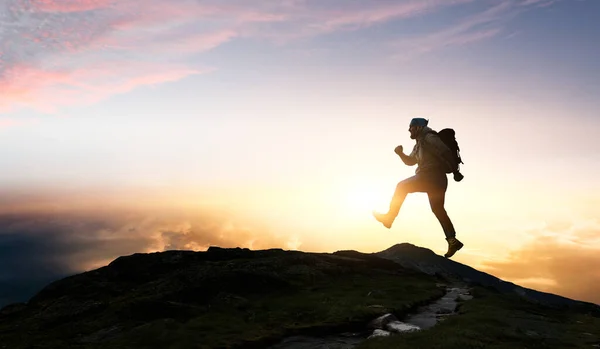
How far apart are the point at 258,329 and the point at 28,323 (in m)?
30.4

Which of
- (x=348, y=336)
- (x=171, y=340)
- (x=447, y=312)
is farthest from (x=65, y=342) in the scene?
(x=447, y=312)

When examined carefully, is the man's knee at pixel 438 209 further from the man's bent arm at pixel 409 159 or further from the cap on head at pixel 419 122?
the cap on head at pixel 419 122

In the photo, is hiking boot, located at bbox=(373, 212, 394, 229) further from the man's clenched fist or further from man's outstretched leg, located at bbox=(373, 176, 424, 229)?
the man's clenched fist

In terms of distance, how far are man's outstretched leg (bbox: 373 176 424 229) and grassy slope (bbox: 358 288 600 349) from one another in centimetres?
1336

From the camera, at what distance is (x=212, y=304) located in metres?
43.2

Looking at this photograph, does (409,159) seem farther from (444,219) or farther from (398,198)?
(444,219)

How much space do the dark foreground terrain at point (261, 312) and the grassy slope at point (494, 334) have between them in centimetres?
7

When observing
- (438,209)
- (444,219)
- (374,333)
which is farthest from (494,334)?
(438,209)

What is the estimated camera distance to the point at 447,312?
39.0m

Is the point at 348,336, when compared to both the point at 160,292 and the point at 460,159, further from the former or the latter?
the point at 160,292

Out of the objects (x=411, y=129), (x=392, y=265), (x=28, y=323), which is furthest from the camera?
(x=392, y=265)

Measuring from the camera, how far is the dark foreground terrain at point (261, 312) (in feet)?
96.6

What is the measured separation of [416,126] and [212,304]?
35.8 m

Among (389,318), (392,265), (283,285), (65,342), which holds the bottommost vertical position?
(65,342)
